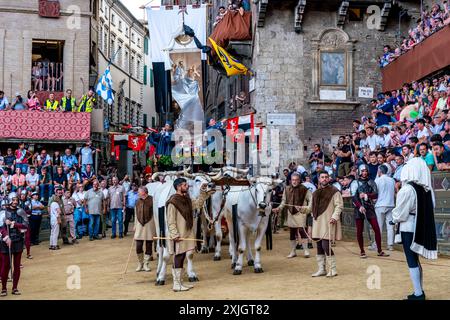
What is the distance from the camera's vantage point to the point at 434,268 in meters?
13.1

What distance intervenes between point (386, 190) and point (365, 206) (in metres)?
1.04

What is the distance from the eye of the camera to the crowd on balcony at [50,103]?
1118 inches


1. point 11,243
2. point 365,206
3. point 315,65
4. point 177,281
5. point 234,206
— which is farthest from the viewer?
point 315,65

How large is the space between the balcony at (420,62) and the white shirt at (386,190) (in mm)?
6363

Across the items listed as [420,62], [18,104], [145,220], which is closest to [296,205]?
[145,220]

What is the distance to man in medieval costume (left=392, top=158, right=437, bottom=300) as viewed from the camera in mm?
9891

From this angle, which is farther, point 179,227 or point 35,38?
point 35,38

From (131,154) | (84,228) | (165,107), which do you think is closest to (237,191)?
(84,228)

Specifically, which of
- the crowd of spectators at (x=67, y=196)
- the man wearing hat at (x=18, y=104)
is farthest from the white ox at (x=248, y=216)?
the man wearing hat at (x=18, y=104)

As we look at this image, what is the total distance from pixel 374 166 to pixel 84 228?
11236 mm

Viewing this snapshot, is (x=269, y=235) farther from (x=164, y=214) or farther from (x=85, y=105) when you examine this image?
(x=85, y=105)

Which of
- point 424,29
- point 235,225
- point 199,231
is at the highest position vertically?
point 424,29

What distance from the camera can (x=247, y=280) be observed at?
40.9ft

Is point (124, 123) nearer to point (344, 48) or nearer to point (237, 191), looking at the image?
point (344, 48)
